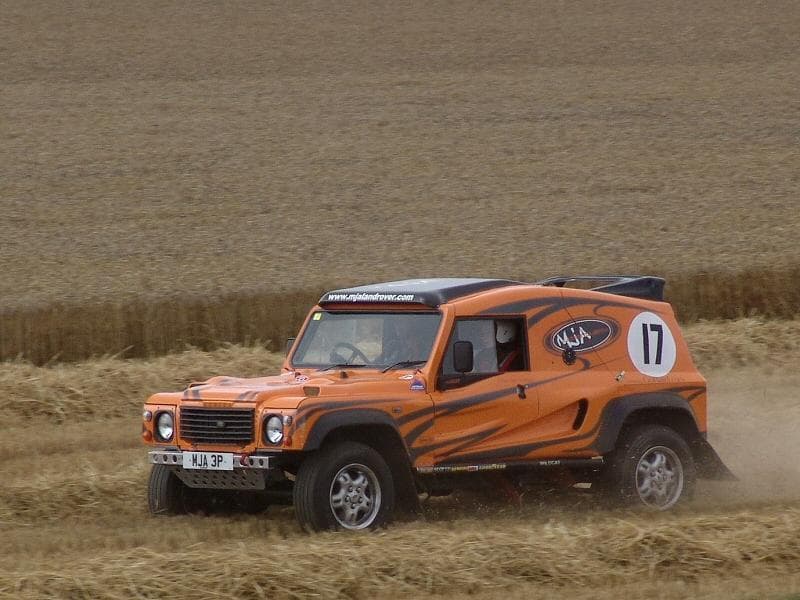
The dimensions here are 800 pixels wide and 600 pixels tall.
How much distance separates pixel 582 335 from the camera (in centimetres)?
1064

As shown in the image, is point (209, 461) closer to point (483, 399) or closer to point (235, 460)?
point (235, 460)

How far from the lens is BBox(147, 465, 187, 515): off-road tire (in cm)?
995

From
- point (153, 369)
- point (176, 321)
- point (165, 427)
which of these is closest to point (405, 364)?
point (165, 427)

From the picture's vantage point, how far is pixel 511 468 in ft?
33.2

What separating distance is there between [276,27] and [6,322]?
2294cm

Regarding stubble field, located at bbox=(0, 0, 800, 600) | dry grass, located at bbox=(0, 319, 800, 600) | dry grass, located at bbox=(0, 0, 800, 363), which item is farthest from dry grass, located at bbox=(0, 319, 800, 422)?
dry grass, located at bbox=(0, 319, 800, 600)

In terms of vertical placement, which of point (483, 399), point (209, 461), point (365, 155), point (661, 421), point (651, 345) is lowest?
point (209, 461)

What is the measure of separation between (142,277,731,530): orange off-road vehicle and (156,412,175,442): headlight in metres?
0.01

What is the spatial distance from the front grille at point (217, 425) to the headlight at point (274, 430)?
165 mm

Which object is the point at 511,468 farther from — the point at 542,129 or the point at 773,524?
the point at 542,129

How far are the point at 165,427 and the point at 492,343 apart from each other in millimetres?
2598

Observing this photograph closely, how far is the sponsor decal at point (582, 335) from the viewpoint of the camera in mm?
10492

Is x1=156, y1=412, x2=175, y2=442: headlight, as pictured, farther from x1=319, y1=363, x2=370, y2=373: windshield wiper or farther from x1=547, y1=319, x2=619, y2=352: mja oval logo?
x1=547, y1=319, x2=619, y2=352: mja oval logo

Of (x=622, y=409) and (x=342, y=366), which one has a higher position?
(x=342, y=366)
